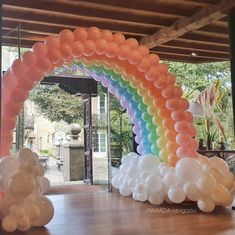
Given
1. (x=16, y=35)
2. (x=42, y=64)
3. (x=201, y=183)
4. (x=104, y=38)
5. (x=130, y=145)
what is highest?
(x=16, y=35)

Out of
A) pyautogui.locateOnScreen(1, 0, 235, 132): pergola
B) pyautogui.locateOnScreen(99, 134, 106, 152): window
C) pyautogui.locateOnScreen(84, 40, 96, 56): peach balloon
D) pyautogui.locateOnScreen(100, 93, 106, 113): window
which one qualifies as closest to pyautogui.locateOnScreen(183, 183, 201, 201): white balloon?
pyautogui.locateOnScreen(1, 0, 235, 132): pergola

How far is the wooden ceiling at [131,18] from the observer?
13.7ft

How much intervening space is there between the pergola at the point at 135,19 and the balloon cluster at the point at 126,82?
0.36m

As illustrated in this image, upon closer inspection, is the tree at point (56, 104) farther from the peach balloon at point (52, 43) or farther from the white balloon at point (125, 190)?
the peach balloon at point (52, 43)

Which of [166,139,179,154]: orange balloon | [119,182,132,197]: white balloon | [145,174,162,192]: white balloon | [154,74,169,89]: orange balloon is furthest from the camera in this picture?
[119,182,132,197]: white balloon

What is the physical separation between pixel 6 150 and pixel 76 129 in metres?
5.04

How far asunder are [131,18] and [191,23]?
0.82m

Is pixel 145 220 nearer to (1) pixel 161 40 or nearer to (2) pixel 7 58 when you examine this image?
(1) pixel 161 40

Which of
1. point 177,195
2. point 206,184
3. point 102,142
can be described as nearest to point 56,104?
point 102,142

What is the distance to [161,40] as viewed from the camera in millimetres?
5227

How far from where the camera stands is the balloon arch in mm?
3342

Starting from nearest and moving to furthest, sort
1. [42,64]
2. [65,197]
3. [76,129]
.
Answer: [42,64], [65,197], [76,129]

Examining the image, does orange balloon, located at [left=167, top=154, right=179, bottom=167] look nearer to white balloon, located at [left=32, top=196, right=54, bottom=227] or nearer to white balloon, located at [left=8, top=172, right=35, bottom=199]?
white balloon, located at [left=32, top=196, right=54, bottom=227]

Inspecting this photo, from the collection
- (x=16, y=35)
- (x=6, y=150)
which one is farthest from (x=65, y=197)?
(x=16, y=35)
